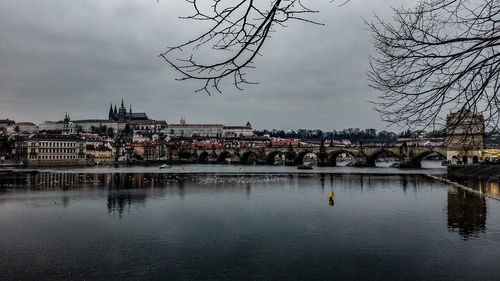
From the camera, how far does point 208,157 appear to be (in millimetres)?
112375

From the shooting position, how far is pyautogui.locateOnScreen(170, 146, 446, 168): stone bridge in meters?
69.4

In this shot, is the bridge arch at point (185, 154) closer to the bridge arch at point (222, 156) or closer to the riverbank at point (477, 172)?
the bridge arch at point (222, 156)

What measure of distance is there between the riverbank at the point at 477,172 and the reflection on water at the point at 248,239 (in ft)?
58.1

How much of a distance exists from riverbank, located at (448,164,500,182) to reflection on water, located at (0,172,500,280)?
698 inches

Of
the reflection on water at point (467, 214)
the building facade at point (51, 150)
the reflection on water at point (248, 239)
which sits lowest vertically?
the reflection on water at point (467, 214)

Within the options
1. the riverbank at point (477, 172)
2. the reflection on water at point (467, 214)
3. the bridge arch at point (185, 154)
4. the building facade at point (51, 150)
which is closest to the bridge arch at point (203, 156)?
the bridge arch at point (185, 154)

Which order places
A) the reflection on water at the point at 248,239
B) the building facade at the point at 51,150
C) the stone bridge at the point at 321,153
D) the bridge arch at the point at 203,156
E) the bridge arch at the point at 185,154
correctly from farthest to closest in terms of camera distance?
the bridge arch at the point at 185,154 < the bridge arch at the point at 203,156 < the building facade at the point at 51,150 < the stone bridge at the point at 321,153 < the reflection on water at the point at 248,239

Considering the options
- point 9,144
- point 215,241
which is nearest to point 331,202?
point 215,241

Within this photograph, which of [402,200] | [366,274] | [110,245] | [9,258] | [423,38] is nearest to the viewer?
[423,38]

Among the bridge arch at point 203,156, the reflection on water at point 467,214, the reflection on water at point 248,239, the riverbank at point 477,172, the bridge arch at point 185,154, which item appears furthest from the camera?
the bridge arch at point 185,154

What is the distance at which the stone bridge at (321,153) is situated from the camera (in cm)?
6944

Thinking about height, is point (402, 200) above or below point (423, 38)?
below

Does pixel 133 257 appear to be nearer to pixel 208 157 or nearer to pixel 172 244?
pixel 172 244

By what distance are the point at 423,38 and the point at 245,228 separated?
40.0ft
